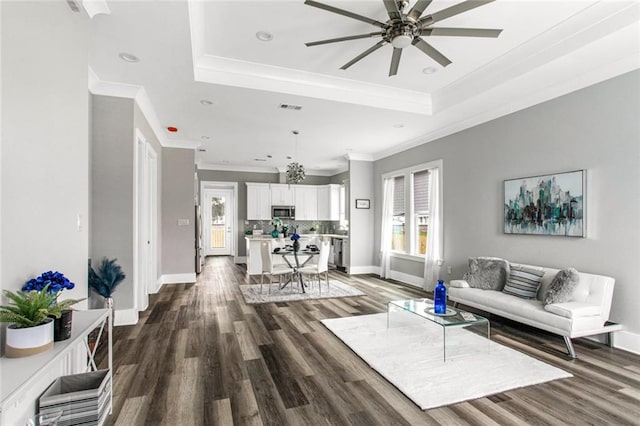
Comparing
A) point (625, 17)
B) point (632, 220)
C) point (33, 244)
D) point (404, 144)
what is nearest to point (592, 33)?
point (625, 17)

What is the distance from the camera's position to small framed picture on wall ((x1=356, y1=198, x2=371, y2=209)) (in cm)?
777

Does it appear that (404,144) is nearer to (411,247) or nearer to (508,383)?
(411,247)

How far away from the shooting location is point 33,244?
68.4 inches

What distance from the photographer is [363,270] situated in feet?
25.6

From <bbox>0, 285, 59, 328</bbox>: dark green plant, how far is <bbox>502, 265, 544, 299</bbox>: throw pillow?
14.2 feet

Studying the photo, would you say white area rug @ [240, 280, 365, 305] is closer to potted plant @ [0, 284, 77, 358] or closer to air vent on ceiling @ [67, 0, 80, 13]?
potted plant @ [0, 284, 77, 358]

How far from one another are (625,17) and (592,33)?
0.25m

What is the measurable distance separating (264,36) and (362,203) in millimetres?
5073

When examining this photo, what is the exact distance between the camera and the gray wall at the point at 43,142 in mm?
→ 1517

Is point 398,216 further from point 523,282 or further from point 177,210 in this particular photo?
point 177,210

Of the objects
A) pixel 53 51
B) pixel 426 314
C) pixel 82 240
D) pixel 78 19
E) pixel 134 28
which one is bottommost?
pixel 426 314

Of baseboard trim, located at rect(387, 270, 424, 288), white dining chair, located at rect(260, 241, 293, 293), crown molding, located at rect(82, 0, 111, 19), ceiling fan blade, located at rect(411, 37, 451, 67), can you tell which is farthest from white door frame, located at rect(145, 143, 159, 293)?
baseboard trim, located at rect(387, 270, 424, 288)

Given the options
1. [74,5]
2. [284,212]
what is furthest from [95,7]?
[284,212]

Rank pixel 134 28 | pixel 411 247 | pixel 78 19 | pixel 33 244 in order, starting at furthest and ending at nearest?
pixel 411 247, pixel 134 28, pixel 78 19, pixel 33 244
